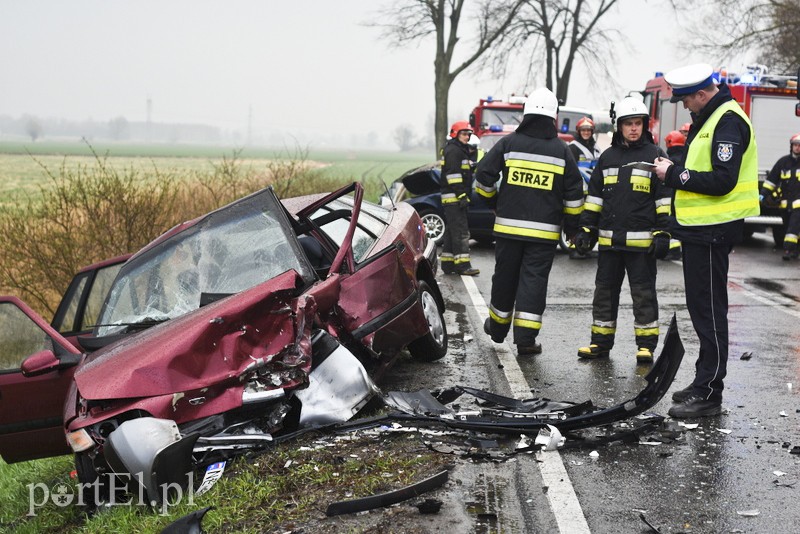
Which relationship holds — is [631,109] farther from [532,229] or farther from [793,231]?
[793,231]

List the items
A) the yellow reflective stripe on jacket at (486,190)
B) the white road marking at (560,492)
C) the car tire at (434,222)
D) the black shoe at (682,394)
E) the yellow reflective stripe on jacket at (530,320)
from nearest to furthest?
the white road marking at (560,492), the black shoe at (682,394), the yellow reflective stripe on jacket at (530,320), the yellow reflective stripe on jacket at (486,190), the car tire at (434,222)

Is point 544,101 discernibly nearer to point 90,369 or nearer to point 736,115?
point 736,115

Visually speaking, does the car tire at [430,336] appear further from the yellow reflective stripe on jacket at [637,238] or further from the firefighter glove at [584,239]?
the yellow reflective stripe on jacket at [637,238]

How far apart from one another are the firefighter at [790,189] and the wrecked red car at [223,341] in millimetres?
8586

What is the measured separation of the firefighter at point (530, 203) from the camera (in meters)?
6.99

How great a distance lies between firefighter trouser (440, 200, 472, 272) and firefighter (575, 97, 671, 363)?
482 cm

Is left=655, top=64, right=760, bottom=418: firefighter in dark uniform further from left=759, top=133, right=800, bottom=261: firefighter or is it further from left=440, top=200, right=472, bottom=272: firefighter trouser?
left=759, top=133, right=800, bottom=261: firefighter

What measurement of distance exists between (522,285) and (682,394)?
72.0 inches

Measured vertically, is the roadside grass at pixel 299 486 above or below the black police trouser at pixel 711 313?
below

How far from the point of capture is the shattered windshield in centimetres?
537

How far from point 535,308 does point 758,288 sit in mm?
4764

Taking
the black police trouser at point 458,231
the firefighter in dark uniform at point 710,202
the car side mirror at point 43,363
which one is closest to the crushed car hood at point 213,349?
the car side mirror at point 43,363

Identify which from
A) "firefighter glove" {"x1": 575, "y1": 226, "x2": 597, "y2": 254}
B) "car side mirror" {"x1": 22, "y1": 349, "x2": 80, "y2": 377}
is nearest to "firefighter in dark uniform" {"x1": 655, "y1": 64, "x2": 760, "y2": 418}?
"firefighter glove" {"x1": 575, "y1": 226, "x2": 597, "y2": 254}

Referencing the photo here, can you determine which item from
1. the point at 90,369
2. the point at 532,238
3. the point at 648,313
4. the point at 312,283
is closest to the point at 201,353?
the point at 90,369
